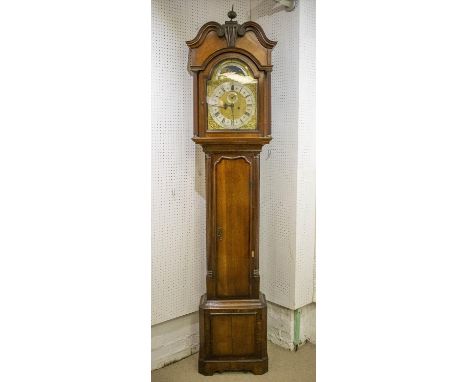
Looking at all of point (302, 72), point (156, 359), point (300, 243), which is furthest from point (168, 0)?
point (156, 359)

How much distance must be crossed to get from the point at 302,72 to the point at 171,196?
1080 millimetres

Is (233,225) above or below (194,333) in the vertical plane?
above

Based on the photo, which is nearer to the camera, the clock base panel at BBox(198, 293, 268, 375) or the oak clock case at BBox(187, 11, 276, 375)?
the oak clock case at BBox(187, 11, 276, 375)

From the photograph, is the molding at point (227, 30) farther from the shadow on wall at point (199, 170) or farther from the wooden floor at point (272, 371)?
the wooden floor at point (272, 371)

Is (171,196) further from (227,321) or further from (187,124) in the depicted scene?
(227,321)

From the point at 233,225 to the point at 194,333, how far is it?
2.70 feet

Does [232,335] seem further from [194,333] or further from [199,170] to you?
[199,170]

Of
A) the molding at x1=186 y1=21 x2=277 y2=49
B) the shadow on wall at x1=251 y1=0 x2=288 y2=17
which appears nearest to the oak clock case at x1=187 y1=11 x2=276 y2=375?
the molding at x1=186 y1=21 x2=277 y2=49

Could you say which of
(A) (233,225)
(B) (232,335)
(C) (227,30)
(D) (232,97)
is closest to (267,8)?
(C) (227,30)

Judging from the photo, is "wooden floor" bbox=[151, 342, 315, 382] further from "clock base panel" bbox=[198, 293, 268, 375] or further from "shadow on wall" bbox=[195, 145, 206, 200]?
"shadow on wall" bbox=[195, 145, 206, 200]

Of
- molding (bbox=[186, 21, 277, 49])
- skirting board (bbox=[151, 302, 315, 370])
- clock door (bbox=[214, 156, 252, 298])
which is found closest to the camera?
molding (bbox=[186, 21, 277, 49])

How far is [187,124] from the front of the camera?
2523 mm

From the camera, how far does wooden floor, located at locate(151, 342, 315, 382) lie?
2377 mm

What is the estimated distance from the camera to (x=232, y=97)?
2285mm
